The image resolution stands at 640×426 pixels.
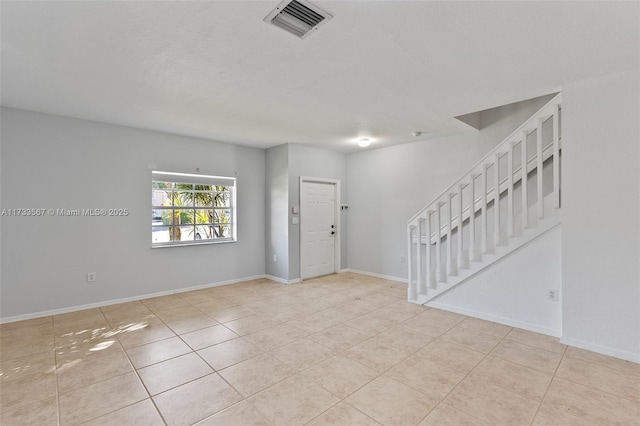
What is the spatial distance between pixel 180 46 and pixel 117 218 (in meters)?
3.18

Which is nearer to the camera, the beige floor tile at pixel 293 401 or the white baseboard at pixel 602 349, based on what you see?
the beige floor tile at pixel 293 401

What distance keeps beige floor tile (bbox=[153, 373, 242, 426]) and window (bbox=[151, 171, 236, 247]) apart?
10.0 feet

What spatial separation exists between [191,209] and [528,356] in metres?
5.07

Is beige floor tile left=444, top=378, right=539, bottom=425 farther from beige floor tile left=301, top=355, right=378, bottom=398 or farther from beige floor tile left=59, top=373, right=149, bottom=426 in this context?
beige floor tile left=59, top=373, right=149, bottom=426

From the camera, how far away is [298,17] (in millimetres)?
1982

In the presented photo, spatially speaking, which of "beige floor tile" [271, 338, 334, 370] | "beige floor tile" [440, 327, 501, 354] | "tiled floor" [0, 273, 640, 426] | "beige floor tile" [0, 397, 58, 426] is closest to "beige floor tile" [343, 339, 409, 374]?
"tiled floor" [0, 273, 640, 426]

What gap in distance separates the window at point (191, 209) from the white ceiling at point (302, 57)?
1.34m

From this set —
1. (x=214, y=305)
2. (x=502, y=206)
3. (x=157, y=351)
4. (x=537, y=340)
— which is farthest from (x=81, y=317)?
(x=502, y=206)

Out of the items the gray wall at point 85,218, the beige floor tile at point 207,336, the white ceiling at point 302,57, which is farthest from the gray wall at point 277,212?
the beige floor tile at point 207,336

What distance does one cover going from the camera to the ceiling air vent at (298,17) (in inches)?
72.9

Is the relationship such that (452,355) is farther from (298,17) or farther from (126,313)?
(126,313)

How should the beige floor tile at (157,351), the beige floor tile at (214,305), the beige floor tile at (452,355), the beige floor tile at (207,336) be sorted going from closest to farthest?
the beige floor tile at (452,355) → the beige floor tile at (157,351) → the beige floor tile at (207,336) → the beige floor tile at (214,305)

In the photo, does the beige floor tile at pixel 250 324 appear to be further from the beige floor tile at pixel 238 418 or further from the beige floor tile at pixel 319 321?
the beige floor tile at pixel 238 418

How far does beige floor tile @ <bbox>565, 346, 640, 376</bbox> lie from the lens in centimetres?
252
